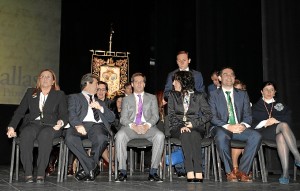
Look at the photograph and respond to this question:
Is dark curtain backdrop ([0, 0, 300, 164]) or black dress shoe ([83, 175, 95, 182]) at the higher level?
dark curtain backdrop ([0, 0, 300, 164])

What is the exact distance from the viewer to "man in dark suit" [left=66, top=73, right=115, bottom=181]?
3.92 m

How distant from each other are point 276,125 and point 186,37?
13.7ft

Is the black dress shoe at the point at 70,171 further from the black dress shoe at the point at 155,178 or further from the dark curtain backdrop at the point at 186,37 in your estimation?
the dark curtain backdrop at the point at 186,37

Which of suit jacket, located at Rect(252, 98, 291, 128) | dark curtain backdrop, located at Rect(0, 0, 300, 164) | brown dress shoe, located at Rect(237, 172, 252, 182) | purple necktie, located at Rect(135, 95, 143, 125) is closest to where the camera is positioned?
brown dress shoe, located at Rect(237, 172, 252, 182)

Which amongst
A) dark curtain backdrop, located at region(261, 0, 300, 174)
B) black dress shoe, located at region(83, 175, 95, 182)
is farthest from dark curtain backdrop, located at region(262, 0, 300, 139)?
black dress shoe, located at region(83, 175, 95, 182)

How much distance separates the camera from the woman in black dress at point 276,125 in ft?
13.1

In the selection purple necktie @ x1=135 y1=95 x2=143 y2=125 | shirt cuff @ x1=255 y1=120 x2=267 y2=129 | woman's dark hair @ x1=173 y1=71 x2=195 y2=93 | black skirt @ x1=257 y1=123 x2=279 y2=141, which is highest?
woman's dark hair @ x1=173 y1=71 x2=195 y2=93

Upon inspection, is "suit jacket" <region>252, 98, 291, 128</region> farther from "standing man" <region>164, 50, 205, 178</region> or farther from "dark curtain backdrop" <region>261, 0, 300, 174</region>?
"dark curtain backdrop" <region>261, 0, 300, 174</region>

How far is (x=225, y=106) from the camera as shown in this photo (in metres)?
4.20

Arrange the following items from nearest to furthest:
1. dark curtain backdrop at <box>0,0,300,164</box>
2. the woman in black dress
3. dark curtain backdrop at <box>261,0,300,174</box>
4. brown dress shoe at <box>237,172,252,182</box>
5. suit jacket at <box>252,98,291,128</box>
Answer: brown dress shoe at <box>237,172,252,182</box> < the woman in black dress < suit jacket at <box>252,98,291,128</box> < dark curtain backdrop at <box>261,0,300,174</box> < dark curtain backdrop at <box>0,0,300,164</box>

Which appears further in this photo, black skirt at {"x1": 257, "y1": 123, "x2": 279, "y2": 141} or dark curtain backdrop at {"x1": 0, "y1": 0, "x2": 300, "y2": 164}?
dark curtain backdrop at {"x1": 0, "y1": 0, "x2": 300, "y2": 164}

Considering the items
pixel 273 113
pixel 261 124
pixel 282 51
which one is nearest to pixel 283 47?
pixel 282 51

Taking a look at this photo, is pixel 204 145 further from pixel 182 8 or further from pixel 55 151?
pixel 182 8

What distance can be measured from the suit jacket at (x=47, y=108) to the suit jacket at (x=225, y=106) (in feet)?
5.29
